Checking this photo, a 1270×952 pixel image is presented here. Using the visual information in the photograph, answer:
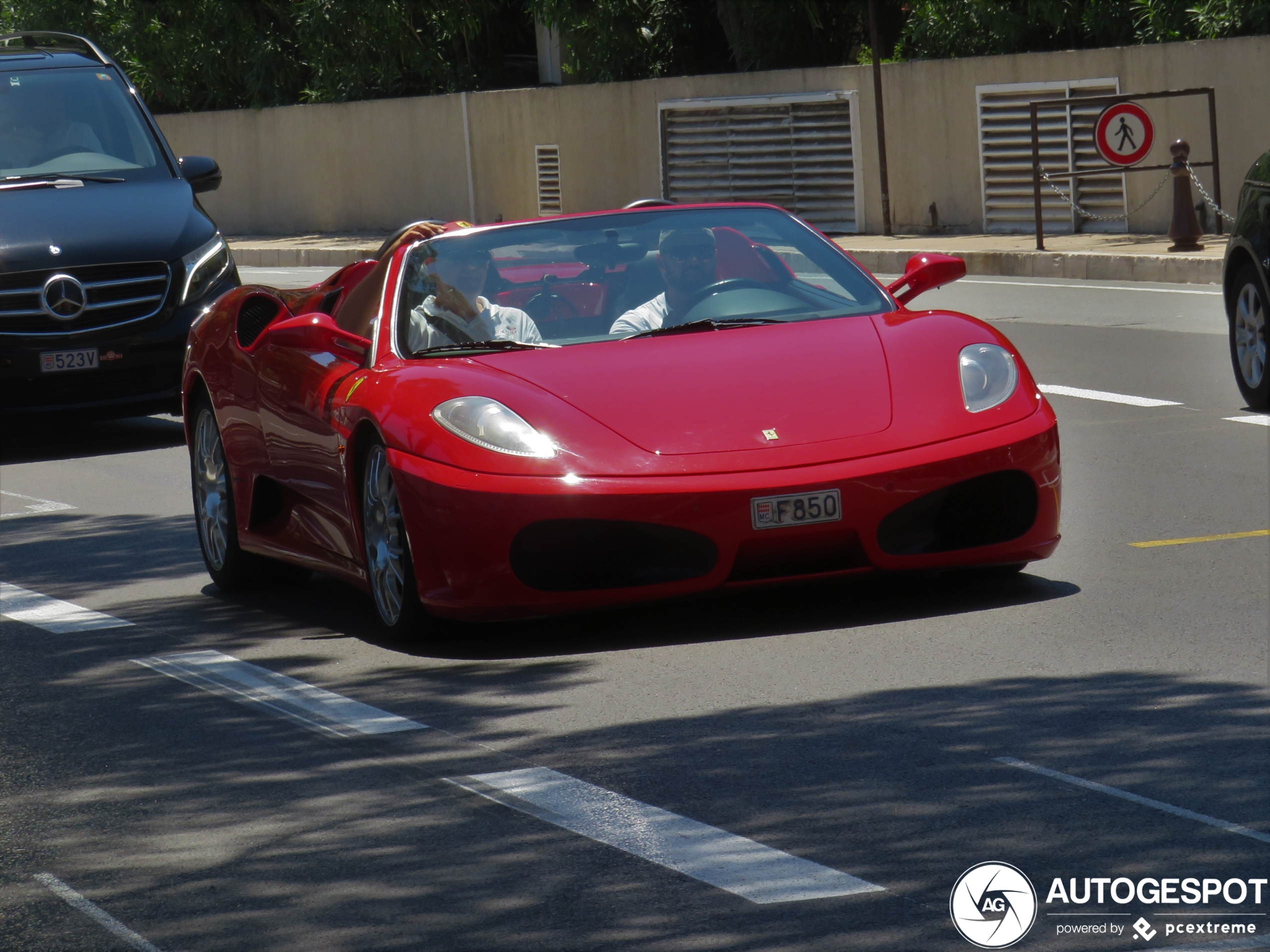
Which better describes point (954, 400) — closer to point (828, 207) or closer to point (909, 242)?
point (909, 242)

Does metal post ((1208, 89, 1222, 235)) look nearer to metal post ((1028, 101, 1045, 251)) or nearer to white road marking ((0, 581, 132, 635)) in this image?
metal post ((1028, 101, 1045, 251))

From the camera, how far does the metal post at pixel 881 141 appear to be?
88.6 feet

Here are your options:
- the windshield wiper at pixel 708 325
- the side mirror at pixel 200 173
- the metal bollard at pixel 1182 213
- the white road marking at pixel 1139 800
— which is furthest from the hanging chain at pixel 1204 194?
the white road marking at pixel 1139 800

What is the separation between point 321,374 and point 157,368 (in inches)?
221

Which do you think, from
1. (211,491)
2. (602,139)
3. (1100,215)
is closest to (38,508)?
(211,491)

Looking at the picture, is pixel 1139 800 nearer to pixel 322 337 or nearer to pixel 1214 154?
pixel 322 337

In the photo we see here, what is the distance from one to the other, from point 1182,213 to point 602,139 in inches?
520

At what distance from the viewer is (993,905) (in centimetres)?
412

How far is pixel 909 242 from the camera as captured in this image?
26.0 m

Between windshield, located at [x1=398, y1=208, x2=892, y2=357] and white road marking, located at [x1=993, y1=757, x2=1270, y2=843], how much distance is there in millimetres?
2604

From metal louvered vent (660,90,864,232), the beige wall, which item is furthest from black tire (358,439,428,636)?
metal louvered vent (660,90,864,232)

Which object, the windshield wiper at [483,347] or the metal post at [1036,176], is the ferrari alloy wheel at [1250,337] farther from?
the metal post at [1036,176]

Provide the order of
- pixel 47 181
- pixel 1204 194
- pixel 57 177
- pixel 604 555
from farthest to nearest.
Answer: pixel 1204 194 → pixel 57 177 → pixel 47 181 → pixel 604 555

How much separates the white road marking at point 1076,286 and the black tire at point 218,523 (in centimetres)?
1139
